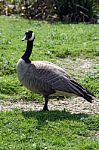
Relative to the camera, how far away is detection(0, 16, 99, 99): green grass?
992 centimetres

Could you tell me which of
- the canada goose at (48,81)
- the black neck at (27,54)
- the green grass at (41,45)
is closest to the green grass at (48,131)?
the canada goose at (48,81)

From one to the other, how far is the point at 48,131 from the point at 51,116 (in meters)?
0.74

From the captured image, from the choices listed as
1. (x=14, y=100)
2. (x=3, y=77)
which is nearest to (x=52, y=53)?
(x=3, y=77)

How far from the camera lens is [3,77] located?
10453mm

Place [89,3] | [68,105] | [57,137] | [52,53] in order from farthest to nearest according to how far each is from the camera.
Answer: [89,3]
[52,53]
[68,105]
[57,137]

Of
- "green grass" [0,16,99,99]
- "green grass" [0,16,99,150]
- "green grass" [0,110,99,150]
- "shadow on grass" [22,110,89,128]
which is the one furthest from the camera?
"green grass" [0,16,99,99]

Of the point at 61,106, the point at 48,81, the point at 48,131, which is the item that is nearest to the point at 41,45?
the point at 61,106

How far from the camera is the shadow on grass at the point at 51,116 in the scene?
25.4ft

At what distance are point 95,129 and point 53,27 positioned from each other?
10.7m

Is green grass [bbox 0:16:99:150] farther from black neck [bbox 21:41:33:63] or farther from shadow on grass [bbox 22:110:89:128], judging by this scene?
black neck [bbox 21:41:33:63]

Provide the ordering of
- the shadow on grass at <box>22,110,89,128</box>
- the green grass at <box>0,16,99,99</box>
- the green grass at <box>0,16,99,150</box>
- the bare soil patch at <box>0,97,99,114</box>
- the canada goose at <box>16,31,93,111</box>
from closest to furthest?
the green grass at <box>0,16,99,150</box> < the shadow on grass at <box>22,110,89,128</box> < the canada goose at <box>16,31,93,111</box> < the bare soil patch at <box>0,97,99,114</box> < the green grass at <box>0,16,99,99</box>

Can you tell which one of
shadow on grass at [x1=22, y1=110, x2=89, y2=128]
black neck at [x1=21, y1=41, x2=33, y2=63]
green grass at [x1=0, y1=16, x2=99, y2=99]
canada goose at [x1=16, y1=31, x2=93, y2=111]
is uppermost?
black neck at [x1=21, y1=41, x2=33, y2=63]

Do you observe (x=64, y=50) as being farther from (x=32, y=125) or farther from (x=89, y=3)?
(x=89, y=3)

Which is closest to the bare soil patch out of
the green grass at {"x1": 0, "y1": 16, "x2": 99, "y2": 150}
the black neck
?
the green grass at {"x1": 0, "y1": 16, "x2": 99, "y2": 150}
